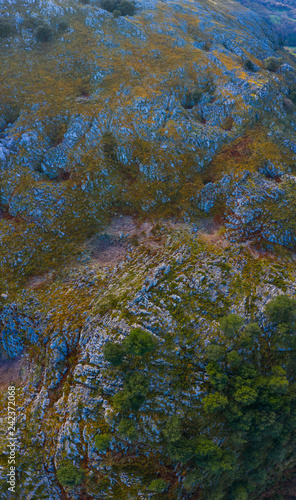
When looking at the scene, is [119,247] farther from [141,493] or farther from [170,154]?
[141,493]

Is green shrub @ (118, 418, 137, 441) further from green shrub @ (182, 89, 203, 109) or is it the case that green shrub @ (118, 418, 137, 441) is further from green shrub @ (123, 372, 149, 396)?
green shrub @ (182, 89, 203, 109)

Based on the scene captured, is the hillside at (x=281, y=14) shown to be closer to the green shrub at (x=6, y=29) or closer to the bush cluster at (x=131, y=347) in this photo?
the green shrub at (x=6, y=29)

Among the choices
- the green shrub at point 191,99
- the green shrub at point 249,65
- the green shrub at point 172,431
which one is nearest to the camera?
the green shrub at point 172,431

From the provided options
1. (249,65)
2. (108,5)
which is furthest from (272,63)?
(108,5)

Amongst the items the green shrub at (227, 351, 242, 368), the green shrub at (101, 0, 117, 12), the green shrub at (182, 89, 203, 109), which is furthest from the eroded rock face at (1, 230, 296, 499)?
the green shrub at (101, 0, 117, 12)

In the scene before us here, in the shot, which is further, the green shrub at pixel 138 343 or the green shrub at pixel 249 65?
the green shrub at pixel 249 65

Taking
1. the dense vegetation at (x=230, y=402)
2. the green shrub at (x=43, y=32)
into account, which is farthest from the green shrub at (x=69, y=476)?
the green shrub at (x=43, y=32)
